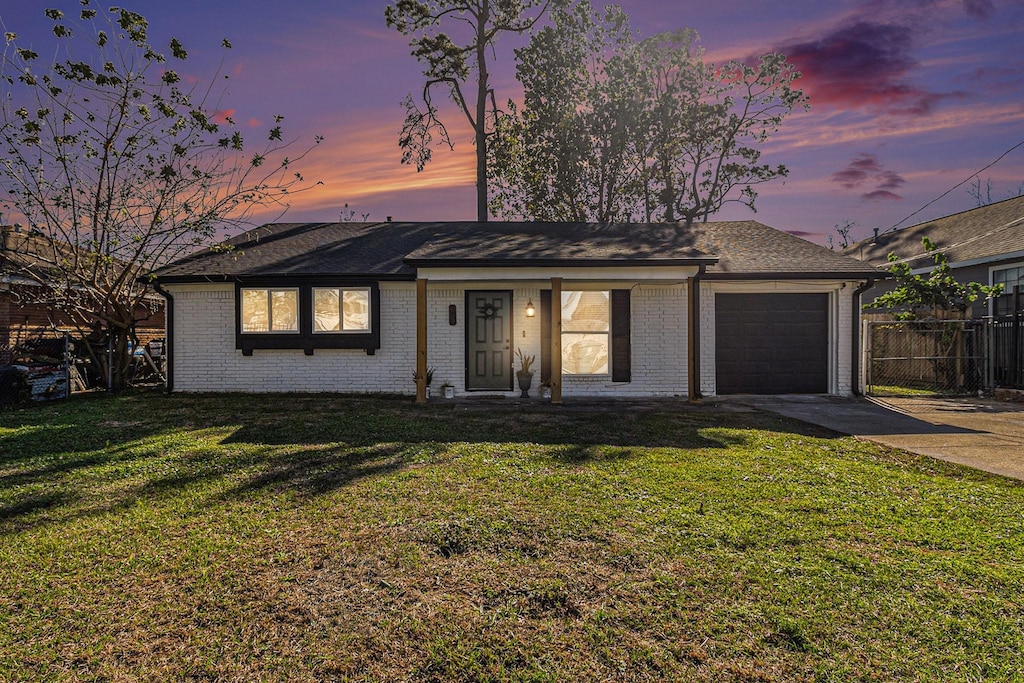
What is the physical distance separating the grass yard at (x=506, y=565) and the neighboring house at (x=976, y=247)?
1304cm

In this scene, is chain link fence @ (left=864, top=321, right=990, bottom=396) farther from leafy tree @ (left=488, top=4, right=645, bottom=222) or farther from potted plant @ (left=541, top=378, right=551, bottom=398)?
leafy tree @ (left=488, top=4, right=645, bottom=222)

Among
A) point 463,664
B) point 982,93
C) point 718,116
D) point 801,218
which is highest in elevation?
point 718,116

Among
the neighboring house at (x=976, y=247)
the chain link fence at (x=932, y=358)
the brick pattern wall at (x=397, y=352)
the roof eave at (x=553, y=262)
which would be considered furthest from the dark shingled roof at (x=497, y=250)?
the neighboring house at (x=976, y=247)

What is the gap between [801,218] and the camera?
70.7 feet

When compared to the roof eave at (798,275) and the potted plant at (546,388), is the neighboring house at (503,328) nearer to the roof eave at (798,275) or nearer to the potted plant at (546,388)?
the roof eave at (798,275)

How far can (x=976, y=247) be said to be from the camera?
16000mm

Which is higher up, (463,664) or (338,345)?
(338,345)

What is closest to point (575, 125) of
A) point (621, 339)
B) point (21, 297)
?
point (621, 339)

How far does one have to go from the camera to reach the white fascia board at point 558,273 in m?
9.88

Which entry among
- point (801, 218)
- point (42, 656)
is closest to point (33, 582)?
point (42, 656)

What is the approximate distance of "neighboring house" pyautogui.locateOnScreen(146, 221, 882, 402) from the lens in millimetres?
11227

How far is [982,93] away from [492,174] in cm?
1685

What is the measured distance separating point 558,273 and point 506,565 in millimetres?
7282

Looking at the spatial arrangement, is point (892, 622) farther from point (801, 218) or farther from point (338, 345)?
point (801, 218)
